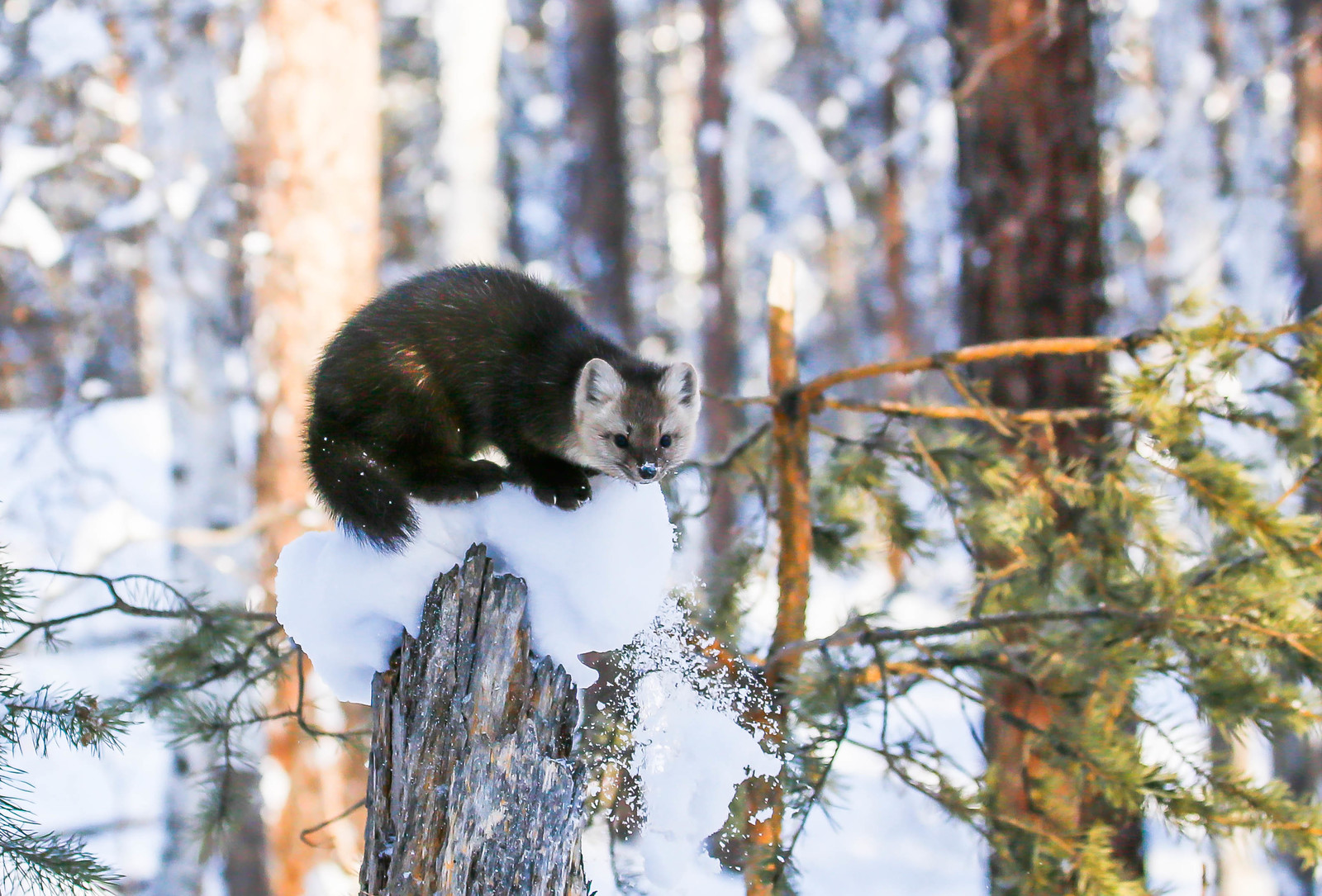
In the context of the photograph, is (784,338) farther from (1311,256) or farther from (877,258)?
(877,258)

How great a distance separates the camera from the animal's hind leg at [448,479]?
210 centimetres

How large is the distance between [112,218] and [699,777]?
16.8 ft

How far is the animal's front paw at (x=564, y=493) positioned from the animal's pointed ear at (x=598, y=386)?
0.23 metres

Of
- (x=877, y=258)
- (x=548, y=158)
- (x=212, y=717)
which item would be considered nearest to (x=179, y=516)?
(x=212, y=717)

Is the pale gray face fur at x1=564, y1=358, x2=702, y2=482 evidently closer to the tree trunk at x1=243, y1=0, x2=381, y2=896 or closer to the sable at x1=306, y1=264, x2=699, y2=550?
the sable at x1=306, y1=264, x2=699, y2=550

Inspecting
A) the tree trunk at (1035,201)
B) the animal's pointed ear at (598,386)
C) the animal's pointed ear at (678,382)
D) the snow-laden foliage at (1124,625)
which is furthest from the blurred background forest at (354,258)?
the animal's pointed ear at (598,386)

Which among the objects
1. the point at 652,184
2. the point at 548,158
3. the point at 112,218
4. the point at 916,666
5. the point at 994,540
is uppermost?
the point at 652,184

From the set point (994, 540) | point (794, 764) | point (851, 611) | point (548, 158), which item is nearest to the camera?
point (794, 764)

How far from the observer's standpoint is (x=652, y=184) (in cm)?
2241

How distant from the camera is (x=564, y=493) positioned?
2252mm

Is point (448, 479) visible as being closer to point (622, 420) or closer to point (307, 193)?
point (622, 420)

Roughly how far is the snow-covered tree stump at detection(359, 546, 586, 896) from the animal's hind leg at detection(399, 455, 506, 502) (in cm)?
17

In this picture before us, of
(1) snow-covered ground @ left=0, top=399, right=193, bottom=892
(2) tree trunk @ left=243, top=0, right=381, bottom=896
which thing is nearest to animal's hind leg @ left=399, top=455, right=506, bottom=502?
(1) snow-covered ground @ left=0, top=399, right=193, bottom=892

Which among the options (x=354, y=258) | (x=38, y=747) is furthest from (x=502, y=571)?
(x=354, y=258)
